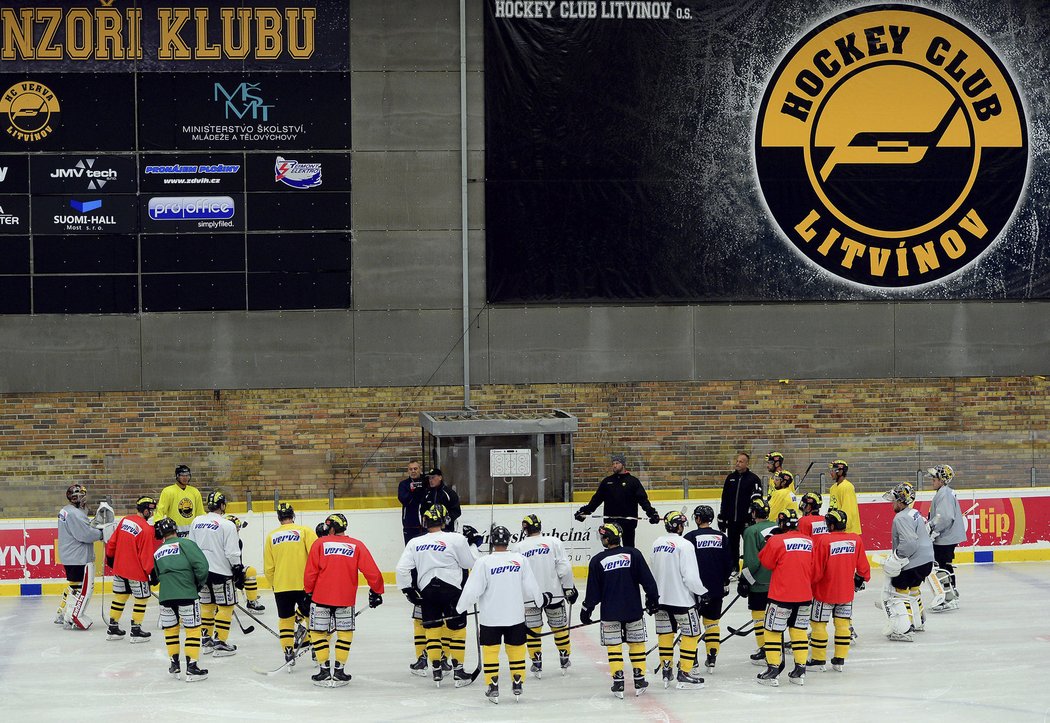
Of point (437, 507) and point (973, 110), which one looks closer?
point (437, 507)

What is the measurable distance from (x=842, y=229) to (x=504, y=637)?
36.3ft

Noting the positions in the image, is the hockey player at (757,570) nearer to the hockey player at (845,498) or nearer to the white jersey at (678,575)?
the white jersey at (678,575)

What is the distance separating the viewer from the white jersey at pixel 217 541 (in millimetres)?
13961

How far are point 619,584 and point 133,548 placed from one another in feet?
18.5

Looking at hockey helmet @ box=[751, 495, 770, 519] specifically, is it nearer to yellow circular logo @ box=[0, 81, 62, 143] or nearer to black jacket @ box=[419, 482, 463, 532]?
black jacket @ box=[419, 482, 463, 532]

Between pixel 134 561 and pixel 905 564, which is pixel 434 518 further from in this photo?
pixel 905 564

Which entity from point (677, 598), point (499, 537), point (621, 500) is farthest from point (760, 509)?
point (621, 500)

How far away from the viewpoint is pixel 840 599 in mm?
12875

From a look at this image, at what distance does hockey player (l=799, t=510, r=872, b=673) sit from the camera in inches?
506

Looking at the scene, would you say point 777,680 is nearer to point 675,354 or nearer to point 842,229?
point 675,354

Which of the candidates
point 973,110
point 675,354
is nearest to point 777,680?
point 675,354

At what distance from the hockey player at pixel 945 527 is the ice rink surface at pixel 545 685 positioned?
435 millimetres

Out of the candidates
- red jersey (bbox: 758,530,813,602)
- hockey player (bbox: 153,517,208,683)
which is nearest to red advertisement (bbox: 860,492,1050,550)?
red jersey (bbox: 758,530,813,602)

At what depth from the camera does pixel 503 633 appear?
12133mm
